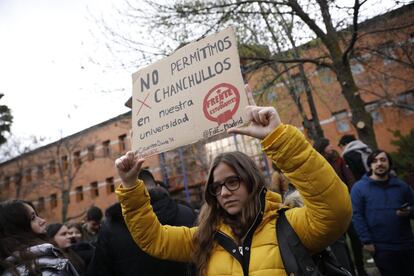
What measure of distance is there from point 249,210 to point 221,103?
0.67m

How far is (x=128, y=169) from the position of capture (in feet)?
7.14

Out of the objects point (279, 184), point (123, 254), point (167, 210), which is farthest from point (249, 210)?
point (279, 184)

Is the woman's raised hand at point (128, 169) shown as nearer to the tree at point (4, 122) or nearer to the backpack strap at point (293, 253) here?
the backpack strap at point (293, 253)

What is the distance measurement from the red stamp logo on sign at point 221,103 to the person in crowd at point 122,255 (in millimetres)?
966

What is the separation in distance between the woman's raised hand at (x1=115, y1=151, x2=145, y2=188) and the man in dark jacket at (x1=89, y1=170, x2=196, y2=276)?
0.54m

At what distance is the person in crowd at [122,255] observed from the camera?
8.59 ft

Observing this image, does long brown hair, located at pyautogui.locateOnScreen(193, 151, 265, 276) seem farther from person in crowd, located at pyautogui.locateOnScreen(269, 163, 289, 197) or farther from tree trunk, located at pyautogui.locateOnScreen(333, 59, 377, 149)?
tree trunk, located at pyautogui.locateOnScreen(333, 59, 377, 149)

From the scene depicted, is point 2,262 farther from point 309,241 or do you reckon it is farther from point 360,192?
point 360,192

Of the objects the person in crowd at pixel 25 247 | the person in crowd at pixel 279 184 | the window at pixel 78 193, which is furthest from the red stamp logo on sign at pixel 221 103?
the window at pixel 78 193

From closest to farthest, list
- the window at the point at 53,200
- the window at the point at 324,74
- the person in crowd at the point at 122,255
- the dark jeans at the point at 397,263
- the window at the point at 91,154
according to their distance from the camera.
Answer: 1. the person in crowd at the point at 122,255
2. the dark jeans at the point at 397,263
3. the window at the point at 324,74
4. the window at the point at 91,154
5. the window at the point at 53,200

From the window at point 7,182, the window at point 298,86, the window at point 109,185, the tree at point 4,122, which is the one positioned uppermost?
the tree at point 4,122

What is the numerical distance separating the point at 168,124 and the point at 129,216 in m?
0.68

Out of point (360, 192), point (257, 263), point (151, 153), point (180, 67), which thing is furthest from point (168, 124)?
point (360, 192)

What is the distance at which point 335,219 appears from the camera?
5.39 ft
